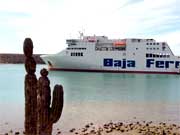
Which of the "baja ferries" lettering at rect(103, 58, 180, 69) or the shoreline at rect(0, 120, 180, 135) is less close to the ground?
the "baja ferries" lettering at rect(103, 58, 180, 69)

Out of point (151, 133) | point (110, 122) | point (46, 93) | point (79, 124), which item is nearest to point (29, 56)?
point (46, 93)

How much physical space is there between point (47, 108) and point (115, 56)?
3414 inches

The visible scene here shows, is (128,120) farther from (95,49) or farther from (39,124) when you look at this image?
(95,49)

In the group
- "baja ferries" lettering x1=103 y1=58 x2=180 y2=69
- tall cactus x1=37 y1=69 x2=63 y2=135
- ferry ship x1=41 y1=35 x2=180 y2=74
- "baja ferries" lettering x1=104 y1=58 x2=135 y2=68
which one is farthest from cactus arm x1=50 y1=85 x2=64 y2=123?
"baja ferries" lettering x1=104 y1=58 x2=135 y2=68

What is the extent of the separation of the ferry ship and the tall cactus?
84179 mm

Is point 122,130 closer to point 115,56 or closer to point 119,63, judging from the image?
point 115,56

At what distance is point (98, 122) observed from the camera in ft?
69.3

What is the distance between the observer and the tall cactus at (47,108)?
352 inches

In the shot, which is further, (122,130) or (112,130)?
(112,130)

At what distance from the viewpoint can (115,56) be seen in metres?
95.4

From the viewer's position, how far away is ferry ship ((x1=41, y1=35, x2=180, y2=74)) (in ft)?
309

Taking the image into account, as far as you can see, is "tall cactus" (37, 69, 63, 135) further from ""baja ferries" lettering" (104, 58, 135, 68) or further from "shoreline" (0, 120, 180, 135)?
""baja ferries" lettering" (104, 58, 135, 68)

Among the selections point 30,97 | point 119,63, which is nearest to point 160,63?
point 119,63

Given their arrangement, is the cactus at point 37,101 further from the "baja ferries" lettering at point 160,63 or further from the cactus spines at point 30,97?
the "baja ferries" lettering at point 160,63
